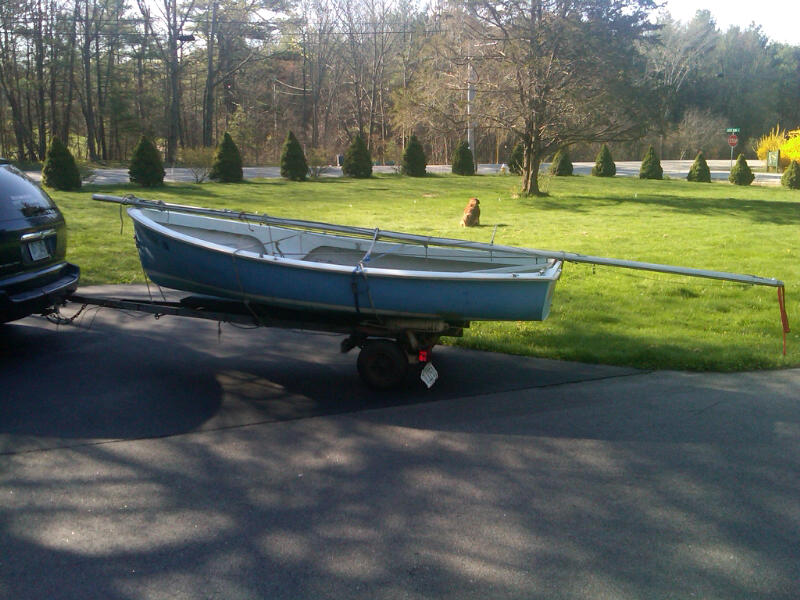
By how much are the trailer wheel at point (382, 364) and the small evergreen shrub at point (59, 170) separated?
19713 mm

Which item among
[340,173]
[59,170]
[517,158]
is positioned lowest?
[59,170]

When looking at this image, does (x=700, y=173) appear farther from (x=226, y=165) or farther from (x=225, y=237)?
(x=225, y=237)

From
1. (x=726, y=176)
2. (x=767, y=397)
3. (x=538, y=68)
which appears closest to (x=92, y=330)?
(x=767, y=397)

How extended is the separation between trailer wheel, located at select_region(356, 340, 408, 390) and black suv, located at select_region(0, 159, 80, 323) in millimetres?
2711

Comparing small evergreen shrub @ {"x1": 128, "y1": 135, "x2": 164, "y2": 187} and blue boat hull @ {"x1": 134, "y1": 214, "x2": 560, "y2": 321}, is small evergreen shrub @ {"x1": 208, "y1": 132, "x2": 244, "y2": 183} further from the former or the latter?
blue boat hull @ {"x1": 134, "y1": 214, "x2": 560, "y2": 321}

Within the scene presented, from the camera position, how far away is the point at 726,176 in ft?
128

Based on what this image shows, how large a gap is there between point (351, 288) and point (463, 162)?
32161mm

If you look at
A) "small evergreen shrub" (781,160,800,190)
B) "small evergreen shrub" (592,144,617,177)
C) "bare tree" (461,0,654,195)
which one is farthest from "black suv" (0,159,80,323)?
"small evergreen shrub" (592,144,617,177)

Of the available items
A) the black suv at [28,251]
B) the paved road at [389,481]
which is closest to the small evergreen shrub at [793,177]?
the paved road at [389,481]

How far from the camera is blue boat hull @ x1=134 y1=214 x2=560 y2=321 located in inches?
199

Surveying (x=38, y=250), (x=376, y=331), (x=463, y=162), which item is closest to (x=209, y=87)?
(x=463, y=162)

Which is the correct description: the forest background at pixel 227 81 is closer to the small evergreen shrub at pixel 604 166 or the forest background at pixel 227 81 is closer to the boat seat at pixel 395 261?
the small evergreen shrub at pixel 604 166

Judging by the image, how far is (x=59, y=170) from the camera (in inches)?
870

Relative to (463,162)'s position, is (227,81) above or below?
above
